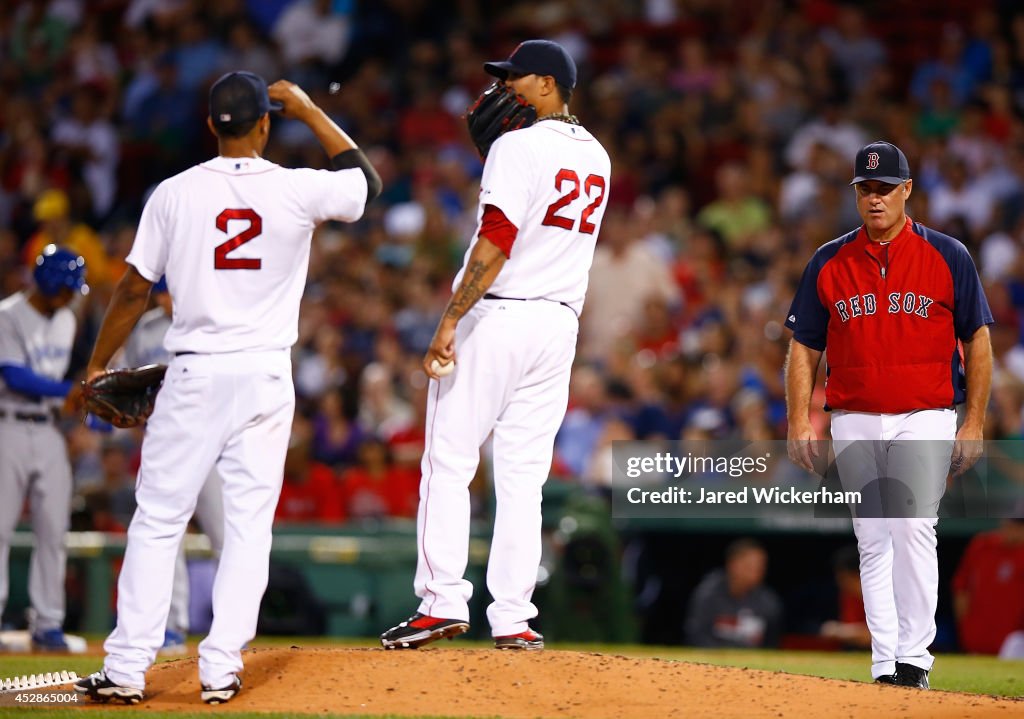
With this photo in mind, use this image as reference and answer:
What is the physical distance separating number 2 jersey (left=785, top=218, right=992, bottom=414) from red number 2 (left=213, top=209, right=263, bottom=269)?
2369 mm

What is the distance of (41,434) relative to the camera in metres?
8.48

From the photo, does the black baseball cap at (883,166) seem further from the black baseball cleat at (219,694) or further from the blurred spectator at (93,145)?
the blurred spectator at (93,145)

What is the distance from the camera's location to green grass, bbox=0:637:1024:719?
5.34 meters

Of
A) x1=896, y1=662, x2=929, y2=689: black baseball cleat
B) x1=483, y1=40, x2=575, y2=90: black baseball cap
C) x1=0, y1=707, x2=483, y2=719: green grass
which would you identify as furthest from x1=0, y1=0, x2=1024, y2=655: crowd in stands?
x1=0, y1=707, x2=483, y2=719: green grass

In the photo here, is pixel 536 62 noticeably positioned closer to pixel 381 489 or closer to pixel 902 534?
pixel 902 534

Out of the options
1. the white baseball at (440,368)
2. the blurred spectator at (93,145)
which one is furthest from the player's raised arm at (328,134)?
the blurred spectator at (93,145)

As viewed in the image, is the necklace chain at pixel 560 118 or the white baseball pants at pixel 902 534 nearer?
the white baseball pants at pixel 902 534

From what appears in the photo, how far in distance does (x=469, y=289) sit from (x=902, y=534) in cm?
197

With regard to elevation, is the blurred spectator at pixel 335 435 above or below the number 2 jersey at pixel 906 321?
below

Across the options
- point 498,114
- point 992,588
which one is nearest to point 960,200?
point 992,588

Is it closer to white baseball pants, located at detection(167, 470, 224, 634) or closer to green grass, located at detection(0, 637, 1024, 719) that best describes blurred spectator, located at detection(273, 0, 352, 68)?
green grass, located at detection(0, 637, 1024, 719)

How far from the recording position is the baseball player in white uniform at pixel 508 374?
19.8 feet

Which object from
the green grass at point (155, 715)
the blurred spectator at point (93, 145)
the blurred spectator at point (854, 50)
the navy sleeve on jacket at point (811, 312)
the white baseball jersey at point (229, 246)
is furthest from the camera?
the blurred spectator at point (93, 145)

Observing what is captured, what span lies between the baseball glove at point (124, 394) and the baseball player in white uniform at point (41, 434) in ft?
8.16
